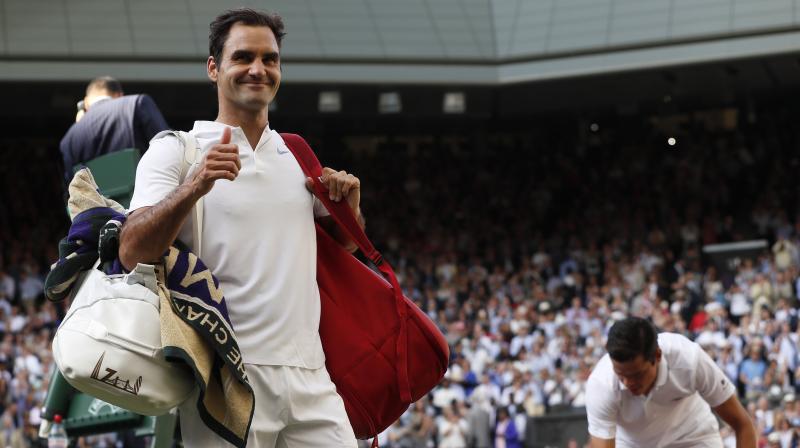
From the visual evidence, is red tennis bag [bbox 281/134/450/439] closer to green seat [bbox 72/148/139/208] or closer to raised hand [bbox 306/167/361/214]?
raised hand [bbox 306/167/361/214]

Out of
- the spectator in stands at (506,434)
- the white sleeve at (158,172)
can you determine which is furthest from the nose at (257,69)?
the spectator in stands at (506,434)

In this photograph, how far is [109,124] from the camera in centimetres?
593

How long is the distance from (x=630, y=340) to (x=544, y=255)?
60.4ft

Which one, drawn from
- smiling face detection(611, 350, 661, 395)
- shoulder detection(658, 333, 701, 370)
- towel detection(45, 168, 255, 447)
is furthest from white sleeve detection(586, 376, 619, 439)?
Result: towel detection(45, 168, 255, 447)

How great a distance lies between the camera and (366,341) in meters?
3.42

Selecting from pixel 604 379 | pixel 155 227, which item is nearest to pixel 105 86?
pixel 604 379

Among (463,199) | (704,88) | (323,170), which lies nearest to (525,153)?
(463,199)

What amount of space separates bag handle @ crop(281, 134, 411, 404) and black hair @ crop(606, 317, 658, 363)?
2.03 m

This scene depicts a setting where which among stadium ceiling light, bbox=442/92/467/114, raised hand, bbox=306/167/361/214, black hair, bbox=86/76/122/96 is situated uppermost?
stadium ceiling light, bbox=442/92/467/114

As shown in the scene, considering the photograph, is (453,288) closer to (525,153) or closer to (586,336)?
Answer: (586,336)

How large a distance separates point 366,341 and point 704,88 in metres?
24.4

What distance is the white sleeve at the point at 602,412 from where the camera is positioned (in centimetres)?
571

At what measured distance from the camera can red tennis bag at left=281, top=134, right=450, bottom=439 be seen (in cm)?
339

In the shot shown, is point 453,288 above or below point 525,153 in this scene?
below
